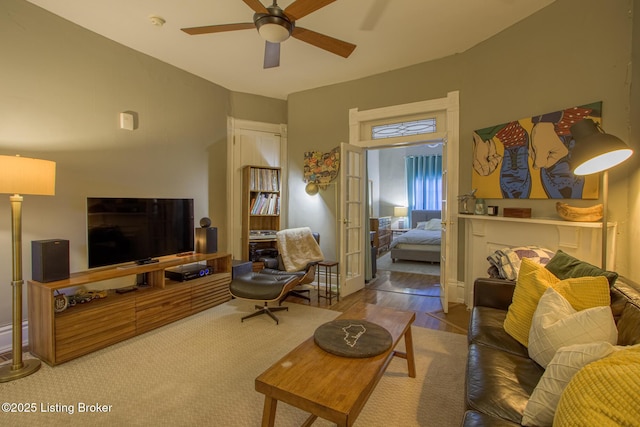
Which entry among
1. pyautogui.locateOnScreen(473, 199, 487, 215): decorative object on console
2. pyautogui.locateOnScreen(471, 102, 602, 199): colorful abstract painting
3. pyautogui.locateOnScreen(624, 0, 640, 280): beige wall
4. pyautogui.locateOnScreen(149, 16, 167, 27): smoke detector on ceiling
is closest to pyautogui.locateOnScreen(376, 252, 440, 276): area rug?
pyautogui.locateOnScreen(473, 199, 487, 215): decorative object on console

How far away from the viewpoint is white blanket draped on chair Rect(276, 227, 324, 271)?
3820mm

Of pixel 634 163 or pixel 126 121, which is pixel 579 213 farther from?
pixel 126 121

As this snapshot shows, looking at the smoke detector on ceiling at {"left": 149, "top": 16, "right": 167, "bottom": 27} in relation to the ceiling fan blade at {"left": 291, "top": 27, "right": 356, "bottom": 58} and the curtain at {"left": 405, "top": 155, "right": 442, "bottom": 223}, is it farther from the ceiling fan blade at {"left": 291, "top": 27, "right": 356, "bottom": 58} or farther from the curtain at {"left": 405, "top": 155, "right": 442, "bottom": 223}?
the curtain at {"left": 405, "top": 155, "right": 442, "bottom": 223}

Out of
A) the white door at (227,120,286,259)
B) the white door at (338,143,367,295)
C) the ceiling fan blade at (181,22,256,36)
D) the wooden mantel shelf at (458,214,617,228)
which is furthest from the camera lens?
the white door at (227,120,286,259)

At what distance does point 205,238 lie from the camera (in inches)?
148

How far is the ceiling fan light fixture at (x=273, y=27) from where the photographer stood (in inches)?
83.4

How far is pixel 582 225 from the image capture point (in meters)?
2.41

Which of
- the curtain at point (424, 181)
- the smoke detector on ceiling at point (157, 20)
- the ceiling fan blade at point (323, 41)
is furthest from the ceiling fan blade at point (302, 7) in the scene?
the curtain at point (424, 181)

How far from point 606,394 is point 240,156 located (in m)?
4.48

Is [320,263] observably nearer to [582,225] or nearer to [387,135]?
[387,135]

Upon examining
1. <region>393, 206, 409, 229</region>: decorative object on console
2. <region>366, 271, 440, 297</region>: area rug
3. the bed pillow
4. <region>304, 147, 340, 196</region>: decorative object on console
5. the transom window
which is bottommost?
<region>366, 271, 440, 297</region>: area rug

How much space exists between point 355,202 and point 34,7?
12.2ft

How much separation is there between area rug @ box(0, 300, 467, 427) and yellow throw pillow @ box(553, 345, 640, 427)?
3.42ft

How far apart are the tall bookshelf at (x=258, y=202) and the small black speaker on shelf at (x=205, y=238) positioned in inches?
25.8
